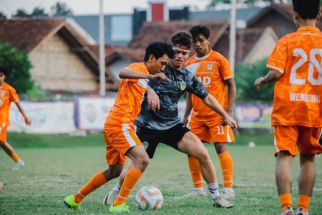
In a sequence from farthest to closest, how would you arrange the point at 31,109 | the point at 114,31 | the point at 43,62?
the point at 114,31
the point at 43,62
the point at 31,109

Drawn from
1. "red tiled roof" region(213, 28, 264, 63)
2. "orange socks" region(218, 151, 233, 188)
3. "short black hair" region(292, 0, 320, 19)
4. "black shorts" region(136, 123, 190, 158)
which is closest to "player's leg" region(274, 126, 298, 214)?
"short black hair" region(292, 0, 320, 19)

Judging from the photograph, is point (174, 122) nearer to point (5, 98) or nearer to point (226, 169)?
point (226, 169)

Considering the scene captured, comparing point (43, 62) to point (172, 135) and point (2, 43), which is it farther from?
point (172, 135)

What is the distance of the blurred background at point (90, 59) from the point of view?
85.7 ft

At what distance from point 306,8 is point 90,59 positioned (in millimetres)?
38424

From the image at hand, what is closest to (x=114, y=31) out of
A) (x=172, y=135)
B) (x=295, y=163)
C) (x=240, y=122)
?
(x=240, y=122)

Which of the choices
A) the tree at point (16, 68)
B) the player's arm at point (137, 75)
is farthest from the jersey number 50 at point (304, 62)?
the tree at point (16, 68)

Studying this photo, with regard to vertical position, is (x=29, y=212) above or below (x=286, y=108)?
below

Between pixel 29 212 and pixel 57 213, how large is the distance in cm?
29

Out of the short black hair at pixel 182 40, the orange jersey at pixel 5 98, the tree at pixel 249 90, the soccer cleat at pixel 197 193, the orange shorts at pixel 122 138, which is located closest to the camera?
the orange shorts at pixel 122 138

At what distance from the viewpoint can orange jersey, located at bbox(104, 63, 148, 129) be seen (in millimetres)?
7668

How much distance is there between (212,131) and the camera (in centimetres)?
984

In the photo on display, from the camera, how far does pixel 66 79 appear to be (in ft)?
148

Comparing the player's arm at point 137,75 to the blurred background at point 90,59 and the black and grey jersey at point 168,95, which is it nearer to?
the black and grey jersey at point 168,95
